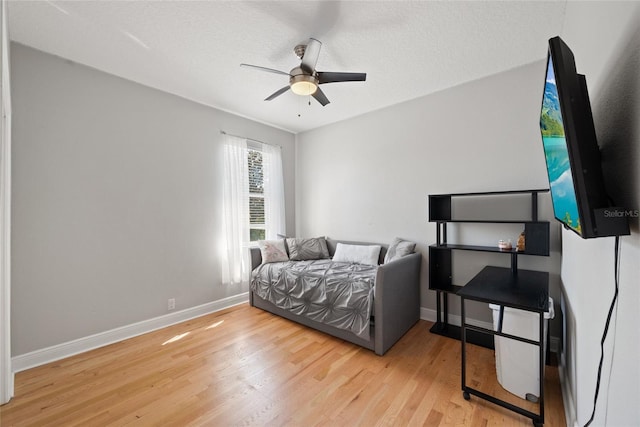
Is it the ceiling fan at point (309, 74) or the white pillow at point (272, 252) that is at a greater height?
the ceiling fan at point (309, 74)

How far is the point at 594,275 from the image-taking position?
3.69 feet

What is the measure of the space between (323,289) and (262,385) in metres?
1.01

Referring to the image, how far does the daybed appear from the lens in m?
2.34

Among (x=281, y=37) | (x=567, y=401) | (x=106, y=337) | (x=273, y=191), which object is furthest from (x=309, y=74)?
(x=106, y=337)

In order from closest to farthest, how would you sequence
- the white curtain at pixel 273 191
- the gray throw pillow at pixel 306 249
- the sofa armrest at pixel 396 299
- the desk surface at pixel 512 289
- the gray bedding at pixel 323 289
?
1. the desk surface at pixel 512 289
2. the sofa armrest at pixel 396 299
3. the gray bedding at pixel 323 289
4. the gray throw pillow at pixel 306 249
5. the white curtain at pixel 273 191

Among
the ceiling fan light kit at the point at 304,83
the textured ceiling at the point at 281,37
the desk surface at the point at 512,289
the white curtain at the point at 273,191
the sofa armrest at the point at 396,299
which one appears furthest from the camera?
the white curtain at the point at 273,191

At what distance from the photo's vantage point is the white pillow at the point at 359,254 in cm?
334

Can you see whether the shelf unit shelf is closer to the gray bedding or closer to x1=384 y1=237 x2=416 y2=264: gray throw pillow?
x1=384 y1=237 x2=416 y2=264: gray throw pillow

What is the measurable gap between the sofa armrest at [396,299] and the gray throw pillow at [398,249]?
10 cm

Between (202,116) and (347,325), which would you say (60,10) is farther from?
(347,325)

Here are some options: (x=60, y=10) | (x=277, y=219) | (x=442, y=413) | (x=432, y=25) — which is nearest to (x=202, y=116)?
(x=60, y=10)

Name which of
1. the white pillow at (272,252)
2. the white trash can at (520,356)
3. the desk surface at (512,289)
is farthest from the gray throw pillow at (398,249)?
the white pillow at (272,252)

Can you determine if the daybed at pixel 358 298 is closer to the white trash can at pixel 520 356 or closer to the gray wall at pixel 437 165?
the gray wall at pixel 437 165

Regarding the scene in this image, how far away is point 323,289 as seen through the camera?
2.68 m
